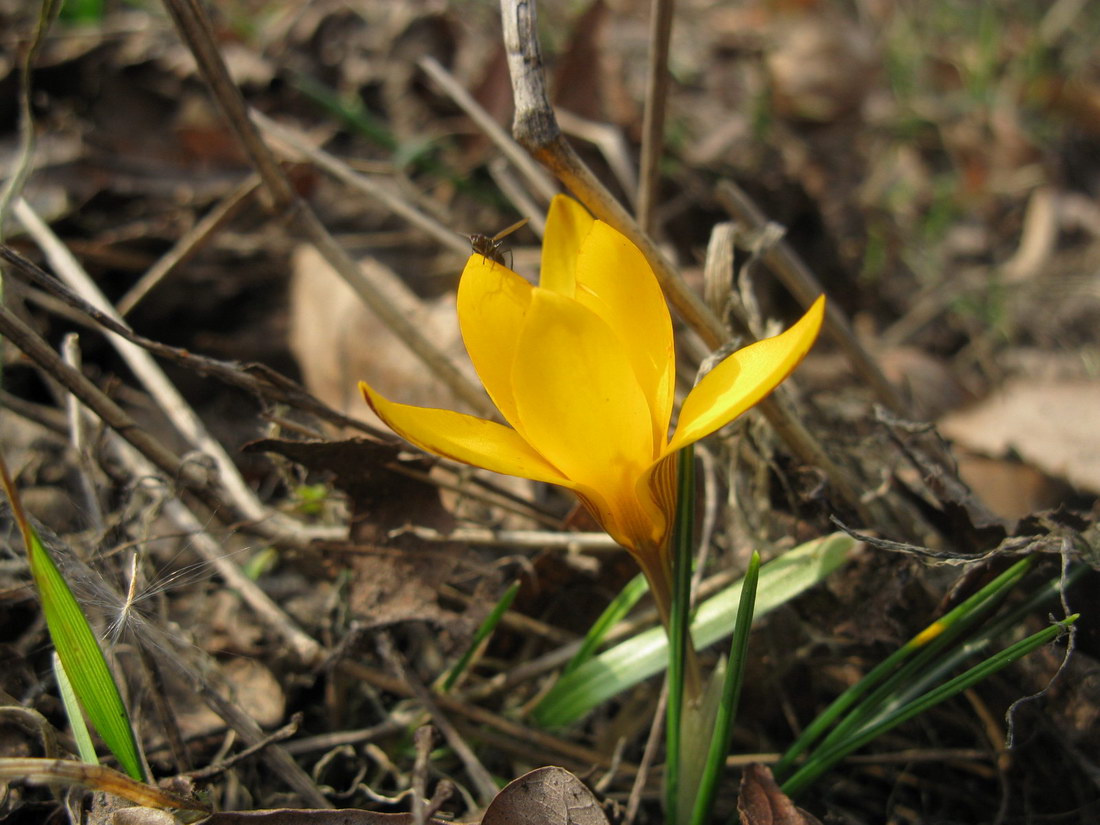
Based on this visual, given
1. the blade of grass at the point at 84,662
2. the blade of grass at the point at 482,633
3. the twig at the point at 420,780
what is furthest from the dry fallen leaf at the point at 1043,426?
the blade of grass at the point at 84,662

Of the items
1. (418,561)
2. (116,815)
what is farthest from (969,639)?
(116,815)

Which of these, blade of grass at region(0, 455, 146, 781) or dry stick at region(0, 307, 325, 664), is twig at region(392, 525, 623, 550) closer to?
dry stick at region(0, 307, 325, 664)

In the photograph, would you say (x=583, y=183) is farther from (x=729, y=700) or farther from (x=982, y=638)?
(x=982, y=638)

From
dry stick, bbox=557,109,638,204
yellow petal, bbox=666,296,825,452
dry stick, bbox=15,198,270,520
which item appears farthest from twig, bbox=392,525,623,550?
dry stick, bbox=557,109,638,204

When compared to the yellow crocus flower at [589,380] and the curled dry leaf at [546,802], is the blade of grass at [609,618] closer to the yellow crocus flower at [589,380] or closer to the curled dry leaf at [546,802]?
the curled dry leaf at [546,802]

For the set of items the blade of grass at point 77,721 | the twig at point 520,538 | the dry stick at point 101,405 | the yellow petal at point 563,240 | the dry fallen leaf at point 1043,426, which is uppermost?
the yellow petal at point 563,240
